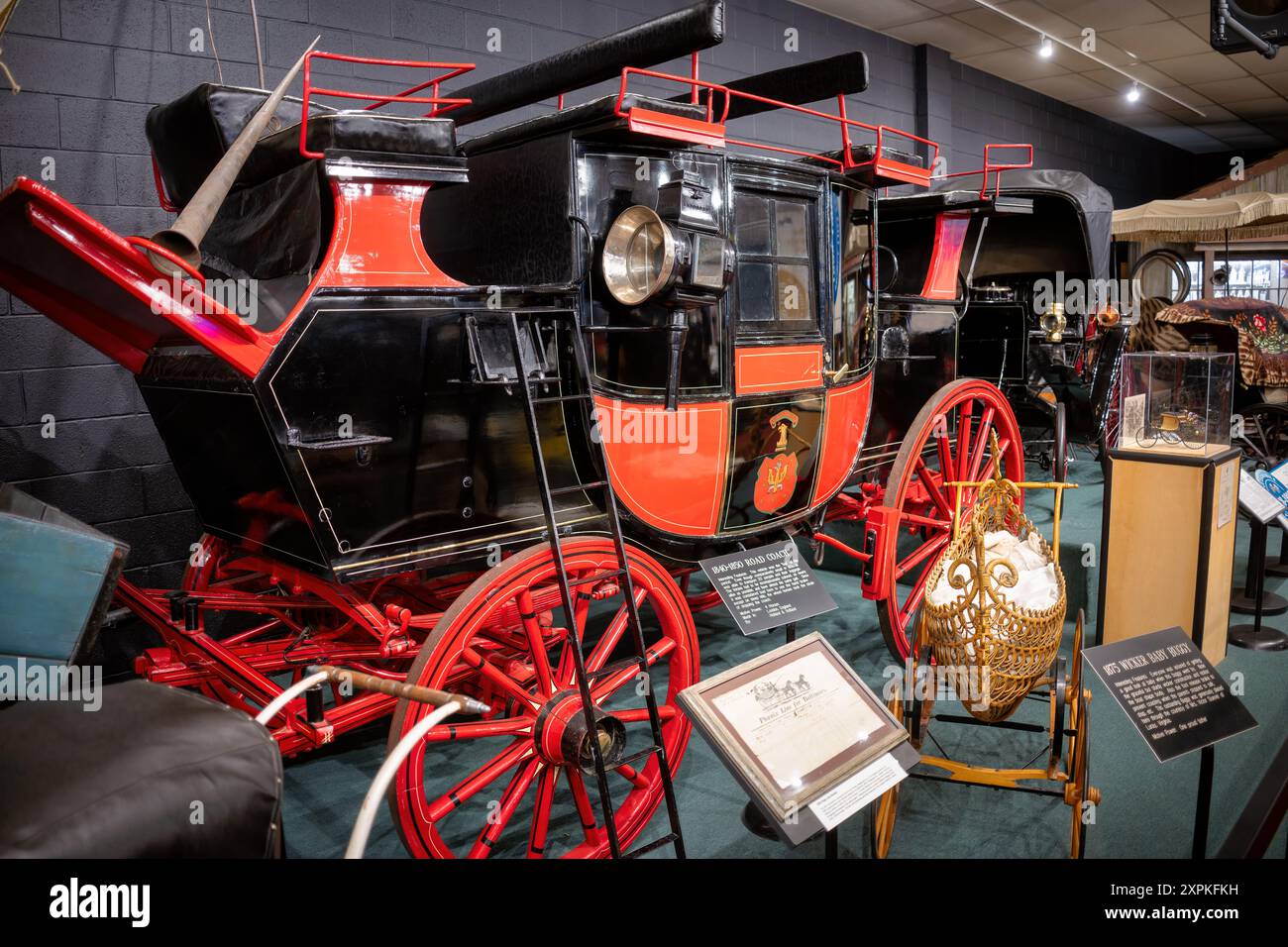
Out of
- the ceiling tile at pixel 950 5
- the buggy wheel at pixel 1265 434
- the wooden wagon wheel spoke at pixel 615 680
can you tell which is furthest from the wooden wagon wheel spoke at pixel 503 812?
the ceiling tile at pixel 950 5

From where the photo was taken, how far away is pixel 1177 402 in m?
3.69

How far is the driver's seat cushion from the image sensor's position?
2.08 metres

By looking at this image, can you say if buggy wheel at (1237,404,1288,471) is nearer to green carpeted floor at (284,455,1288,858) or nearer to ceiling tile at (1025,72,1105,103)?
green carpeted floor at (284,455,1288,858)

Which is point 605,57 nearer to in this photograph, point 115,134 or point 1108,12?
point 115,134

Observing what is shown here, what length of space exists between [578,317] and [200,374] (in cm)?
94

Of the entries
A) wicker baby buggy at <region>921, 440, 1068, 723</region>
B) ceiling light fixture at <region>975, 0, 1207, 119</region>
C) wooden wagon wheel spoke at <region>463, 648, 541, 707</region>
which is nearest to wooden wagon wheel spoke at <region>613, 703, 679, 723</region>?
wooden wagon wheel spoke at <region>463, 648, 541, 707</region>

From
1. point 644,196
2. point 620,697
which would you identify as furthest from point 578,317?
point 620,697

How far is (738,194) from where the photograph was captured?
9.22ft

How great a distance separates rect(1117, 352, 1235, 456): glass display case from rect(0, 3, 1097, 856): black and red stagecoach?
139 cm

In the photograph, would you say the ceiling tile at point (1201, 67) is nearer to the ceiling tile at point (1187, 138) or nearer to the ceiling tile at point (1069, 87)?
the ceiling tile at point (1069, 87)

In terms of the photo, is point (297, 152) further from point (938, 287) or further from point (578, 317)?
point (938, 287)

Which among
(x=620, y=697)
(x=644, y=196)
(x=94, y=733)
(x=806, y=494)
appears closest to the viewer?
(x=94, y=733)

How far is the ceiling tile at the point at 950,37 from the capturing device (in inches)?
293

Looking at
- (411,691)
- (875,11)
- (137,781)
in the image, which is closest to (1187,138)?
(875,11)
